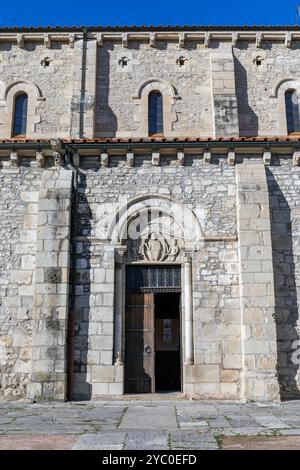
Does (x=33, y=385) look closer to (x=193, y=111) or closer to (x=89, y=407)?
(x=89, y=407)

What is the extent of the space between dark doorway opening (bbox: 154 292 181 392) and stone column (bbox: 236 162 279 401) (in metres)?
3.61

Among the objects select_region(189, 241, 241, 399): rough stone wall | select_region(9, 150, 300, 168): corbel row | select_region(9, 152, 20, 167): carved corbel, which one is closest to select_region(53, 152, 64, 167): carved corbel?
select_region(9, 150, 300, 168): corbel row

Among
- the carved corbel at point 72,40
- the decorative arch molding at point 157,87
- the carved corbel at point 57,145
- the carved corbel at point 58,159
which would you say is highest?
the carved corbel at point 72,40

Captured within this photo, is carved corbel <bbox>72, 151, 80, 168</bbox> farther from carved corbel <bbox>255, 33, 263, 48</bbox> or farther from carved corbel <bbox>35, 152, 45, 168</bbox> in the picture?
carved corbel <bbox>255, 33, 263, 48</bbox>

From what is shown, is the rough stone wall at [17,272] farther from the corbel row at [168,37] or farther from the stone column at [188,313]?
the corbel row at [168,37]

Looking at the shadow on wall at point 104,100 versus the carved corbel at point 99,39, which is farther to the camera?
the carved corbel at point 99,39

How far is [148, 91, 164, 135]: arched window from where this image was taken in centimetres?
1412

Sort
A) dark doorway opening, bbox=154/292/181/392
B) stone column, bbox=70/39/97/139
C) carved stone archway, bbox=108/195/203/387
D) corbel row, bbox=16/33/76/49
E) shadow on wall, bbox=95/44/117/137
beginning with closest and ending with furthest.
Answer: carved stone archway, bbox=108/195/203/387 < dark doorway opening, bbox=154/292/181/392 < stone column, bbox=70/39/97/139 < shadow on wall, bbox=95/44/117/137 < corbel row, bbox=16/33/76/49

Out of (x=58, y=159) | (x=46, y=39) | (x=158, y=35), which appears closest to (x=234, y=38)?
(x=158, y=35)

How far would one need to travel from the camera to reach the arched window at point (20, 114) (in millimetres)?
14219

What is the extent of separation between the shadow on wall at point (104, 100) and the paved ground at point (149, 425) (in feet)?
27.9

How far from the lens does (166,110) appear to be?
14211 mm

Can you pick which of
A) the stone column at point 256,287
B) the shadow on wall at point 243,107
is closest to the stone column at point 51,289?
the stone column at point 256,287
